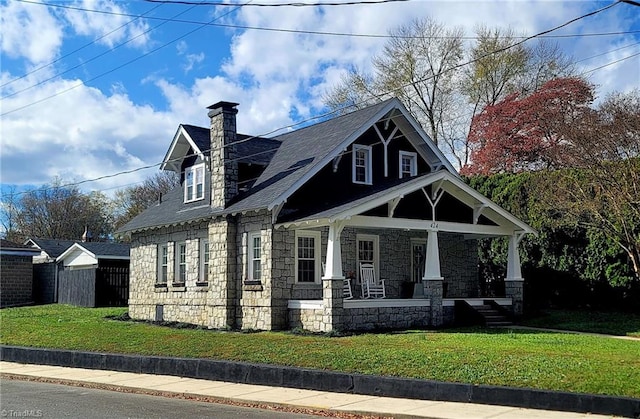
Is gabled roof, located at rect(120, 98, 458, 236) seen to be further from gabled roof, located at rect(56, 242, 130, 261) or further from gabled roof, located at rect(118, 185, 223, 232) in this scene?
gabled roof, located at rect(56, 242, 130, 261)

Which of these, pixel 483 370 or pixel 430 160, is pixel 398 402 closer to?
pixel 483 370

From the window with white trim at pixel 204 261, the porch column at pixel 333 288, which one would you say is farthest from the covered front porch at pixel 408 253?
the window with white trim at pixel 204 261

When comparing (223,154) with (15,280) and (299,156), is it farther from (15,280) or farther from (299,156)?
(15,280)

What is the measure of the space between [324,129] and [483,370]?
13804 mm

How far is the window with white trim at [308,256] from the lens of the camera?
2114 centimetres

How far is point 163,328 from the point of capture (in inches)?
878

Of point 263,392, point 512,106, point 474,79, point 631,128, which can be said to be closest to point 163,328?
point 263,392

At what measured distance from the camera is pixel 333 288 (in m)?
18.5

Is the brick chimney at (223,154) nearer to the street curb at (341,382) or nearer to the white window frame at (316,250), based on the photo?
the white window frame at (316,250)

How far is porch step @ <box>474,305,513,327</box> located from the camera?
69.1 ft

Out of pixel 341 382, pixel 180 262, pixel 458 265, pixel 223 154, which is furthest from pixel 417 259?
pixel 341 382

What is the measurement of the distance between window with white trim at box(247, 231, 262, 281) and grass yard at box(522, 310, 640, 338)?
8378 mm

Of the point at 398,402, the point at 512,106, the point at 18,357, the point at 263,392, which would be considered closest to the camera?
the point at 398,402

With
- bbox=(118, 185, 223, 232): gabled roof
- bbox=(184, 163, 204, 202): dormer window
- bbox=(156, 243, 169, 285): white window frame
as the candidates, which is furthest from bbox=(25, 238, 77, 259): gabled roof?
bbox=(184, 163, 204, 202): dormer window
